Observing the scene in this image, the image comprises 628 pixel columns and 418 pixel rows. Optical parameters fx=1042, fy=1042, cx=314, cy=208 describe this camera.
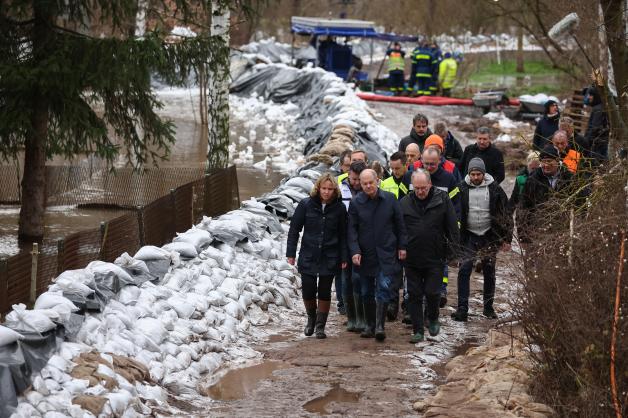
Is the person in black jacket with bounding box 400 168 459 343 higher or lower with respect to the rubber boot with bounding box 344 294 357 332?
higher

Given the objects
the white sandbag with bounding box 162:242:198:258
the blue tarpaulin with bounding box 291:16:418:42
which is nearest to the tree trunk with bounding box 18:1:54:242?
the white sandbag with bounding box 162:242:198:258

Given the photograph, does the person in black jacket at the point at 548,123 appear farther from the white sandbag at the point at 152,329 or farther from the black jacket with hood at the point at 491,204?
the white sandbag at the point at 152,329

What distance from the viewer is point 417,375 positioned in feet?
27.5

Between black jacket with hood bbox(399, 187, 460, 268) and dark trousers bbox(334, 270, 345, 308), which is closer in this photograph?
black jacket with hood bbox(399, 187, 460, 268)

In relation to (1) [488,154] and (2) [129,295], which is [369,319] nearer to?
(2) [129,295]

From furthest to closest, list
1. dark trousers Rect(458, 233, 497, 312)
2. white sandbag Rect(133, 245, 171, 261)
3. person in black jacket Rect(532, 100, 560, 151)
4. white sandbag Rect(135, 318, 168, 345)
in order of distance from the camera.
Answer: person in black jacket Rect(532, 100, 560, 151) → dark trousers Rect(458, 233, 497, 312) → white sandbag Rect(133, 245, 171, 261) → white sandbag Rect(135, 318, 168, 345)

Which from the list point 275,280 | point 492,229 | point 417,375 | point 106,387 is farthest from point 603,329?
point 275,280

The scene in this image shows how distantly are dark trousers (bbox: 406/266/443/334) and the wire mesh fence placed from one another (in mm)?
2667

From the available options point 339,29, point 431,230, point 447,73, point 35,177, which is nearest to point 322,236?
point 431,230

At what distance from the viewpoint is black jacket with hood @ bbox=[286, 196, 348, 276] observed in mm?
9297

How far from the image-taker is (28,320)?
689cm

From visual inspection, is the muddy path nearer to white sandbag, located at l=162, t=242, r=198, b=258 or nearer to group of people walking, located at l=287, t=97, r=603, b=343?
group of people walking, located at l=287, t=97, r=603, b=343

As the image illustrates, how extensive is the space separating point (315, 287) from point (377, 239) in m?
0.74

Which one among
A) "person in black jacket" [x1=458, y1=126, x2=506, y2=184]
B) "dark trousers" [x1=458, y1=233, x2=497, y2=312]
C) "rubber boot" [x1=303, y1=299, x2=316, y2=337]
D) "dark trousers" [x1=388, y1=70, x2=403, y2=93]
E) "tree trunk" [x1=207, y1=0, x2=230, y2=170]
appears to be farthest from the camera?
"dark trousers" [x1=388, y1=70, x2=403, y2=93]
